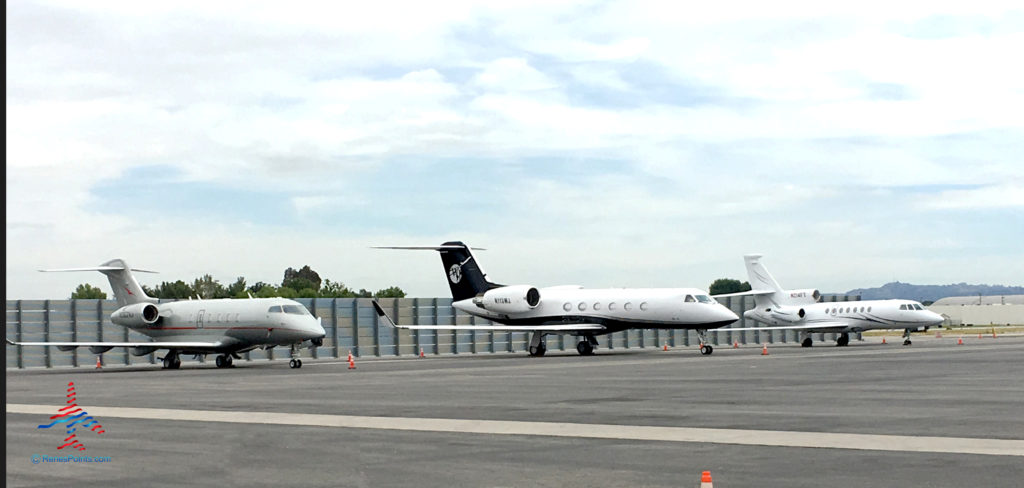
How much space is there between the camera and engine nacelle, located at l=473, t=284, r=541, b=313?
5691cm

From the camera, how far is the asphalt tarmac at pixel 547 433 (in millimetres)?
11977

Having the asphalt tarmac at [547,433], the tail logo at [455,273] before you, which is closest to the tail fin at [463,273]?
the tail logo at [455,273]

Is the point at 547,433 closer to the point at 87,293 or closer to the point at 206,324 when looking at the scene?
the point at 206,324

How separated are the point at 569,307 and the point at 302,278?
120m

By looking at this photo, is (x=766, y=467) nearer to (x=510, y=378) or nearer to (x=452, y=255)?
(x=510, y=378)

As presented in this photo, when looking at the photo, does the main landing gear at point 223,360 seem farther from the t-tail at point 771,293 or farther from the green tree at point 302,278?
the green tree at point 302,278

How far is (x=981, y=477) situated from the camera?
11.2 m

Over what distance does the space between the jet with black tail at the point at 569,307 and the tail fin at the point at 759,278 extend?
656 inches

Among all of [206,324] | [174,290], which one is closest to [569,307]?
[206,324]

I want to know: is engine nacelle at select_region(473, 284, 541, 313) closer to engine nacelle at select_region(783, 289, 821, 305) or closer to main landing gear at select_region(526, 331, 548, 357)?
main landing gear at select_region(526, 331, 548, 357)

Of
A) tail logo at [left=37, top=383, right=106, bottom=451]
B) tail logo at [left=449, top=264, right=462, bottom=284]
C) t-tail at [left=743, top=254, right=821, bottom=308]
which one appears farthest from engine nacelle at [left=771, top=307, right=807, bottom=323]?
tail logo at [left=37, top=383, right=106, bottom=451]

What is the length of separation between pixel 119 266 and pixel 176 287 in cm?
8221

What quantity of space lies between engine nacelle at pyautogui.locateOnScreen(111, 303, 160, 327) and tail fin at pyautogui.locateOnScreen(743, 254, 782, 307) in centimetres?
3790

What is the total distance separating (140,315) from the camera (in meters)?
45.1
